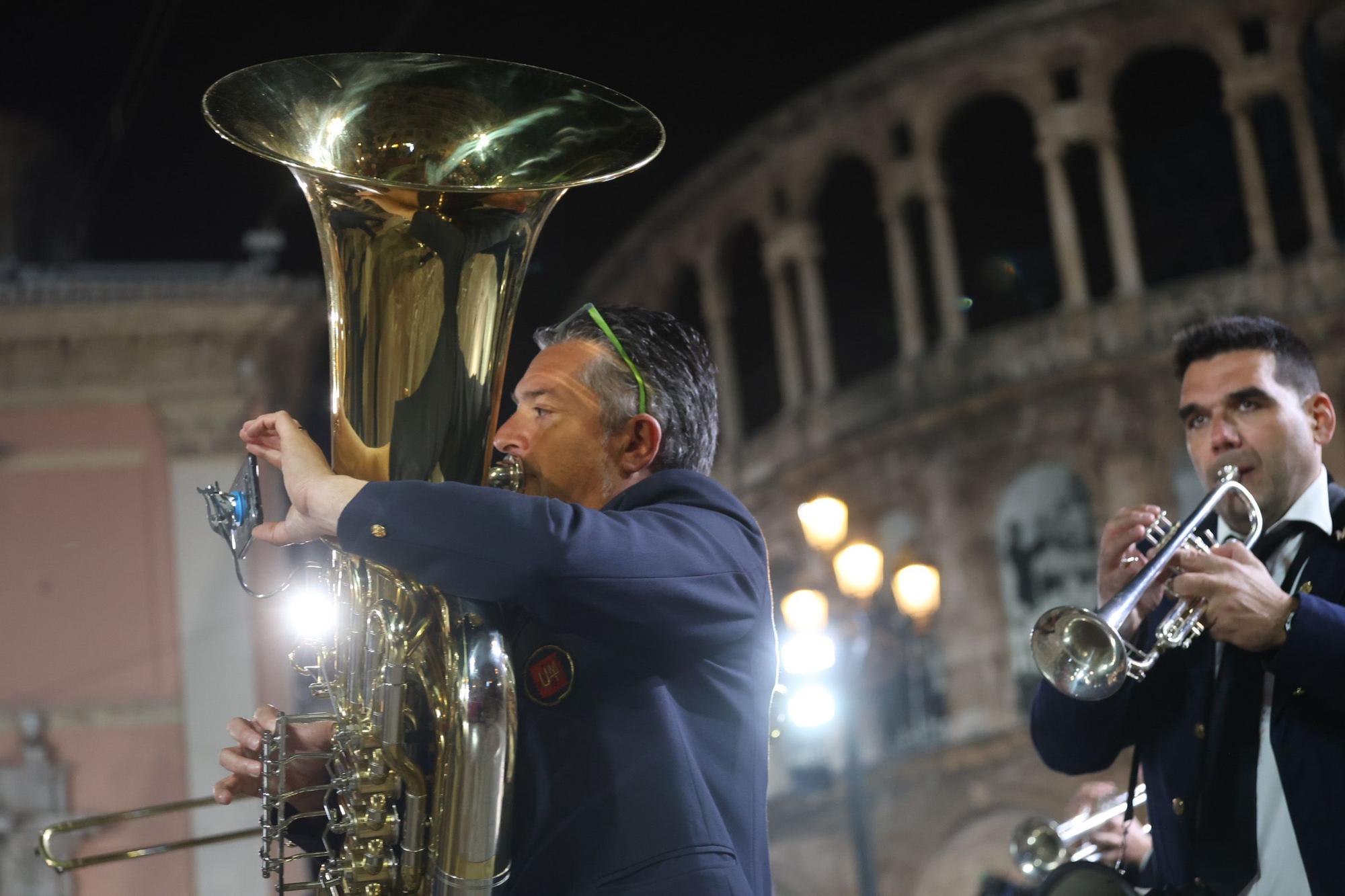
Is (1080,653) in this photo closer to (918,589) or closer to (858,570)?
(858,570)

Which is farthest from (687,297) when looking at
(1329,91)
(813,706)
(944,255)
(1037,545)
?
(813,706)

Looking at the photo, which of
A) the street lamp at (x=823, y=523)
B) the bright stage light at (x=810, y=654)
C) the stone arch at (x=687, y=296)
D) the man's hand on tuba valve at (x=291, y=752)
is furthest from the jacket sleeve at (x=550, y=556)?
the stone arch at (x=687, y=296)

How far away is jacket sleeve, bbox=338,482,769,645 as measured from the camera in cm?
234

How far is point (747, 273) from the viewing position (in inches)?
1235

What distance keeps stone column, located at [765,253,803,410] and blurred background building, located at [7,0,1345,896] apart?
6 cm

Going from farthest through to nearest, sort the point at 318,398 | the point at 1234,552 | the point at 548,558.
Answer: the point at 318,398
the point at 1234,552
the point at 548,558

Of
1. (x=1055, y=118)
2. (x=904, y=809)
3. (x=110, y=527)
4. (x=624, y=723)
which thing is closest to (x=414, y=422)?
(x=624, y=723)

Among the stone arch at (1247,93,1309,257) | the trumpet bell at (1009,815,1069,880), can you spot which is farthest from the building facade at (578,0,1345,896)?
the trumpet bell at (1009,815,1069,880)

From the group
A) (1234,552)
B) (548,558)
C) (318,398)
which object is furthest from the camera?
(318,398)

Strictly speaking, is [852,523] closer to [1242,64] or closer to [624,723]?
[1242,64]

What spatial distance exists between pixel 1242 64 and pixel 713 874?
25378 mm

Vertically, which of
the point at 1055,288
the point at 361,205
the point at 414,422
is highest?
the point at 1055,288

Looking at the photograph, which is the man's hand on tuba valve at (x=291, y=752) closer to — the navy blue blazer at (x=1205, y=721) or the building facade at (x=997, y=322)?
the navy blue blazer at (x=1205, y=721)

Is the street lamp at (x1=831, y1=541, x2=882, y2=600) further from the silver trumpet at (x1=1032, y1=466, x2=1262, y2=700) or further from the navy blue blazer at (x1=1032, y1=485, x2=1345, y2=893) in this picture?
the silver trumpet at (x1=1032, y1=466, x2=1262, y2=700)
